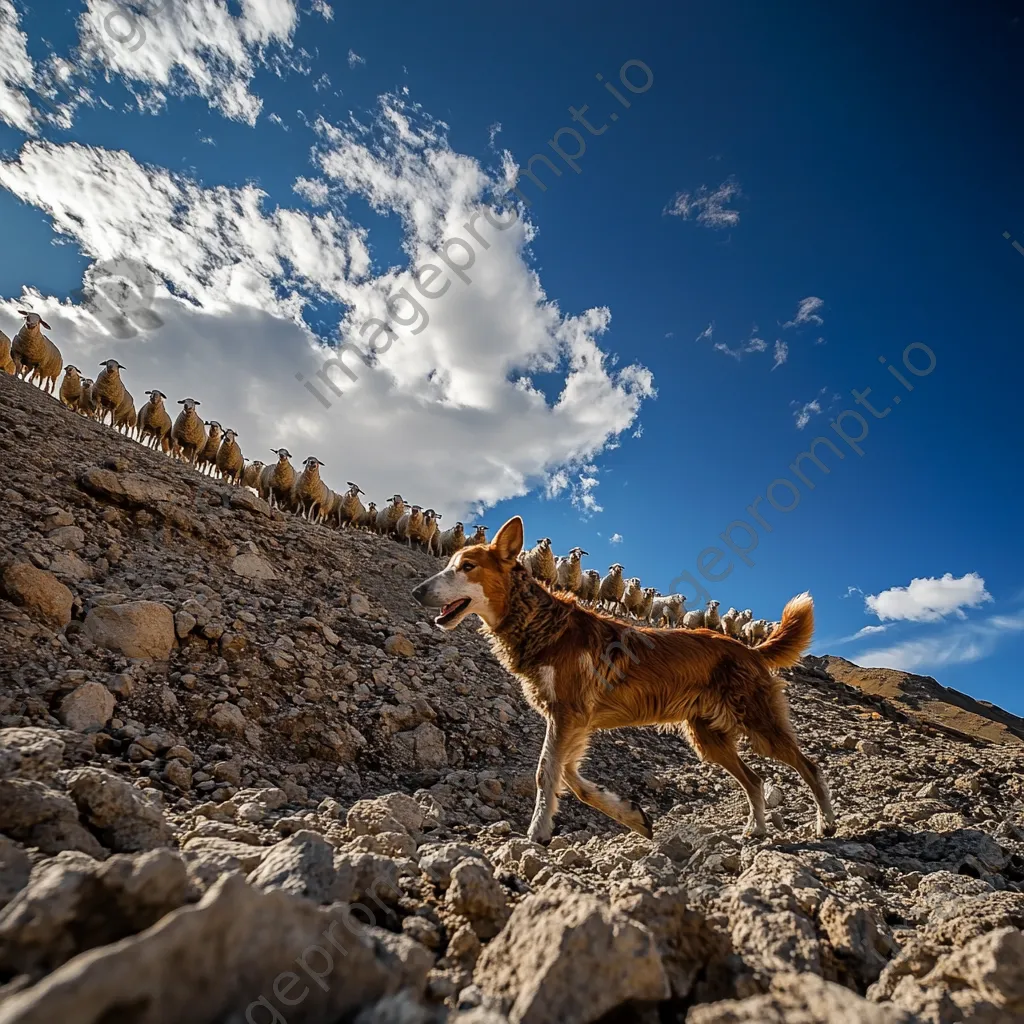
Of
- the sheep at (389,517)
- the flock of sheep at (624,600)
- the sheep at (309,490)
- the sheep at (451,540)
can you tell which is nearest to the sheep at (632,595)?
the flock of sheep at (624,600)

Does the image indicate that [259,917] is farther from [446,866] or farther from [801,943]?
[801,943]

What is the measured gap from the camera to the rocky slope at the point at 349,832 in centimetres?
123

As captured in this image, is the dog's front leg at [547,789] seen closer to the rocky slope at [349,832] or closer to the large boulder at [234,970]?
the rocky slope at [349,832]

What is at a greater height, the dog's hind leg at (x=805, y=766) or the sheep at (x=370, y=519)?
the sheep at (x=370, y=519)

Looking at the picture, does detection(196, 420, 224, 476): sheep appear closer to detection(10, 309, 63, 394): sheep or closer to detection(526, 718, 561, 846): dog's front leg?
detection(10, 309, 63, 394): sheep

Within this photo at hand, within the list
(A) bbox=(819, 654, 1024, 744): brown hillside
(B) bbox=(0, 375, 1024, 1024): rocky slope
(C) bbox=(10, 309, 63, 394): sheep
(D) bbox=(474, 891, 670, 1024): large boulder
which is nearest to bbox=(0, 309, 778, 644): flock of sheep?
(C) bbox=(10, 309, 63, 394): sheep

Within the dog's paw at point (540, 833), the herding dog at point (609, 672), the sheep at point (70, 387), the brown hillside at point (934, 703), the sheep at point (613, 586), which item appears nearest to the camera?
the dog's paw at point (540, 833)

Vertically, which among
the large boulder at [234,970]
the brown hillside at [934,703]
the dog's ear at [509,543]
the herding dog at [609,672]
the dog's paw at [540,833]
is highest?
the brown hillside at [934,703]

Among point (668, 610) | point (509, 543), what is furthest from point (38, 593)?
point (668, 610)

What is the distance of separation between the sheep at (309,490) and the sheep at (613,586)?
12191mm

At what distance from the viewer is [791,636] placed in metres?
5.61

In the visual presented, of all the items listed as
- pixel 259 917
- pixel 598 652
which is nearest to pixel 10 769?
pixel 259 917

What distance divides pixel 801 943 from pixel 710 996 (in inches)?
16.3

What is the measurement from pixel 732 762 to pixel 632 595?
18.6 meters
